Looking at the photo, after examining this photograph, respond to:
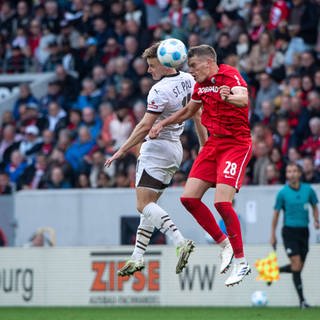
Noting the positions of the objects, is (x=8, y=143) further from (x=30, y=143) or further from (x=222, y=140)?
(x=222, y=140)

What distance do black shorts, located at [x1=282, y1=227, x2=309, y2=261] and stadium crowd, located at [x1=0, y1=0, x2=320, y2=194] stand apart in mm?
1801

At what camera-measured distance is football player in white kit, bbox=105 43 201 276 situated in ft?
45.0

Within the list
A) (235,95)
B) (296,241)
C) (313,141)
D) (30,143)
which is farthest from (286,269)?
(30,143)

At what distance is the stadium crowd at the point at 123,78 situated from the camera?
835 inches

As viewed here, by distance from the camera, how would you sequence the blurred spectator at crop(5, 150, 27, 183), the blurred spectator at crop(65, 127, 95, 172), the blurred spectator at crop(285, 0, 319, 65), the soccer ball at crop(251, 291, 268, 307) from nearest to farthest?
1. the soccer ball at crop(251, 291, 268, 307)
2. the blurred spectator at crop(285, 0, 319, 65)
3. the blurred spectator at crop(65, 127, 95, 172)
4. the blurred spectator at crop(5, 150, 27, 183)

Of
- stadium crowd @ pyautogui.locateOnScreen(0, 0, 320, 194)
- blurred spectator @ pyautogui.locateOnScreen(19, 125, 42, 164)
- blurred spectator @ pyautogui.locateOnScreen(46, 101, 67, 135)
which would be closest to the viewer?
stadium crowd @ pyautogui.locateOnScreen(0, 0, 320, 194)

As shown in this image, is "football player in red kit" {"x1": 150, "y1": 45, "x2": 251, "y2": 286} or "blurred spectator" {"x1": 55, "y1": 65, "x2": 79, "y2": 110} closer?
"football player in red kit" {"x1": 150, "y1": 45, "x2": 251, "y2": 286}

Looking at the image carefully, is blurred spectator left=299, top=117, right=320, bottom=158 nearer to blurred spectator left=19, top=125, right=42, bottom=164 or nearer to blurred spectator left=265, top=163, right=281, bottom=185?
blurred spectator left=265, top=163, right=281, bottom=185

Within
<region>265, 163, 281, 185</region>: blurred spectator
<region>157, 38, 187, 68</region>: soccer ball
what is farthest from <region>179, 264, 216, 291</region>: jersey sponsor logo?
<region>157, 38, 187, 68</region>: soccer ball

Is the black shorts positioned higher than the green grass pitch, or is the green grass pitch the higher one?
the black shorts

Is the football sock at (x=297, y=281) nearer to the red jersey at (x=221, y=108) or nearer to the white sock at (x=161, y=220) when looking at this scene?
the white sock at (x=161, y=220)

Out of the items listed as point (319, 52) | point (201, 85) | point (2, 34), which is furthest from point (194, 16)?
point (201, 85)

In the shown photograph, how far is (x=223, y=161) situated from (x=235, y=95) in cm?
83

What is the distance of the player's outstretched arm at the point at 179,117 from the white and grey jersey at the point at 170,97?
0.22 meters
